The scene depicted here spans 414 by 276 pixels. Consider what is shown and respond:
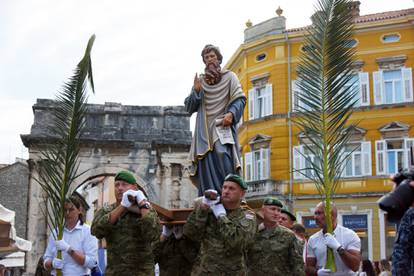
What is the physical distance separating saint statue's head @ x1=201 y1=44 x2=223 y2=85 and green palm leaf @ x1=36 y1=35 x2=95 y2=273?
1.65 m

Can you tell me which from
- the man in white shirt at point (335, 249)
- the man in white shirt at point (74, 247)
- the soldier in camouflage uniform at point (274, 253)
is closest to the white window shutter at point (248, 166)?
the man in white shirt at point (74, 247)

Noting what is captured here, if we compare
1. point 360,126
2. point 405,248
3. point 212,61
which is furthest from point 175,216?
point 360,126

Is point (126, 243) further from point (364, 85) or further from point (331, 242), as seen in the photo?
point (364, 85)

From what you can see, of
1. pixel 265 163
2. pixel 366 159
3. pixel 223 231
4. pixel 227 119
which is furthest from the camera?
pixel 265 163

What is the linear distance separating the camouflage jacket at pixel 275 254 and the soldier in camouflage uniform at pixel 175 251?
2.45ft

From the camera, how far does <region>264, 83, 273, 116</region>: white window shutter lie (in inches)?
1224

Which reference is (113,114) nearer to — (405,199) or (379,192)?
(379,192)

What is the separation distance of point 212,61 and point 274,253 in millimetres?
2510

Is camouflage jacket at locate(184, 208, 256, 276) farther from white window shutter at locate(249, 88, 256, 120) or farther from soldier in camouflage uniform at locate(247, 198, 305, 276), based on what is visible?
white window shutter at locate(249, 88, 256, 120)

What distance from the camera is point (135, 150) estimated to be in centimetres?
2681

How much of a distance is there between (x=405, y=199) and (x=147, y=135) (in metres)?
23.4

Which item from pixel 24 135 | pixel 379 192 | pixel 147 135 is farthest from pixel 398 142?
pixel 24 135

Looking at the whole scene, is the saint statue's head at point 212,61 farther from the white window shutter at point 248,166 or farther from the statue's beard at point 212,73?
the white window shutter at point 248,166

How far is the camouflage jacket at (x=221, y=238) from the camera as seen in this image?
6016 millimetres
